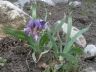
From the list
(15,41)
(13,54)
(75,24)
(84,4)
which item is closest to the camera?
(13,54)

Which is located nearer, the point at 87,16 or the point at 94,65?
the point at 94,65

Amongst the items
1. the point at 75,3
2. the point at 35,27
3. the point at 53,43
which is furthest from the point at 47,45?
the point at 75,3

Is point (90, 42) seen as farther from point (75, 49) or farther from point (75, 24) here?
point (75, 49)

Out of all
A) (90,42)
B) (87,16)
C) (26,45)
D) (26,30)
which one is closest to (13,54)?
(26,45)

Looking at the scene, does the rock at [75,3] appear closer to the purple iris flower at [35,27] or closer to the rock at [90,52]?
the rock at [90,52]

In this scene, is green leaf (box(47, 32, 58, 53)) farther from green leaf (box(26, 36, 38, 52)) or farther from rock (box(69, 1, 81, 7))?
rock (box(69, 1, 81, 7))

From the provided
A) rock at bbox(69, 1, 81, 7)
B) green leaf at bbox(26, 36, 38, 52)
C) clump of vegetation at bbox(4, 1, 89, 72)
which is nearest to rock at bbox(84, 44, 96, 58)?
clump of vegetation at bbox(4, 1, 89, 72)

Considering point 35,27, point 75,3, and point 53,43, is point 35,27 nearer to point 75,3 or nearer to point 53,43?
point 53,43

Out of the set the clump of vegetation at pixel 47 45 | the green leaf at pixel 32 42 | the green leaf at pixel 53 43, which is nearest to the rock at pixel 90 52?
the clump of vegetation at pixel 47 45

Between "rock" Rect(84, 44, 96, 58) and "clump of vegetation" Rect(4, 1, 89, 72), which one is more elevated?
"clump of vegetation" Rect(4, 1, 89, 72)
